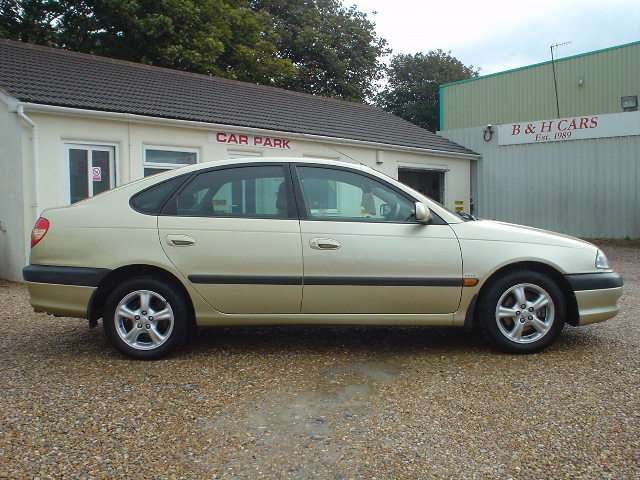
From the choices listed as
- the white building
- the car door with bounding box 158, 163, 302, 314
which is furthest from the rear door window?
the white building

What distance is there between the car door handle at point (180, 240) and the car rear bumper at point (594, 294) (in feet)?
9.89

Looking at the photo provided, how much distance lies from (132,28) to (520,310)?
19.0m

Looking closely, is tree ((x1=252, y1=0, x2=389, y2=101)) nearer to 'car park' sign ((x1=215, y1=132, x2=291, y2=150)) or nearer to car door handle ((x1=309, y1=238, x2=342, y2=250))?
'car park' sign ((x1=215, y1=132, x2=291, y2=150))

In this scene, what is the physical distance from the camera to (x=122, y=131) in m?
10.3

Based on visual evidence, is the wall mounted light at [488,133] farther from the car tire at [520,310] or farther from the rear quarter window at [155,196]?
the rear quarter window at [155,196]

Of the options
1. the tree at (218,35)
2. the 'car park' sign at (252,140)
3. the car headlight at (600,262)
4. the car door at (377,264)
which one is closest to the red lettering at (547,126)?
the 'car park' sign at (252,140)

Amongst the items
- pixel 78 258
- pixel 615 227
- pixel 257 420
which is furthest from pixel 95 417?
pixel 615 227

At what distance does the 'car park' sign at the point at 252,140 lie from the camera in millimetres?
11859

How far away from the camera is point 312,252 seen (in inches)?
178

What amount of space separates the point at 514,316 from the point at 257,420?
2.30 meters

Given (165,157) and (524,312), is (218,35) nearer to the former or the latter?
(165,157)

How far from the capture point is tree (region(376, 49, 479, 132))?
45.3 meters

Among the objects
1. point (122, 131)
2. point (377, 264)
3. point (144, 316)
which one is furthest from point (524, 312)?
point (122, 131)

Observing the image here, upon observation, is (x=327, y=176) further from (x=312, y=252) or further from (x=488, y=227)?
(x=488, y=227)
